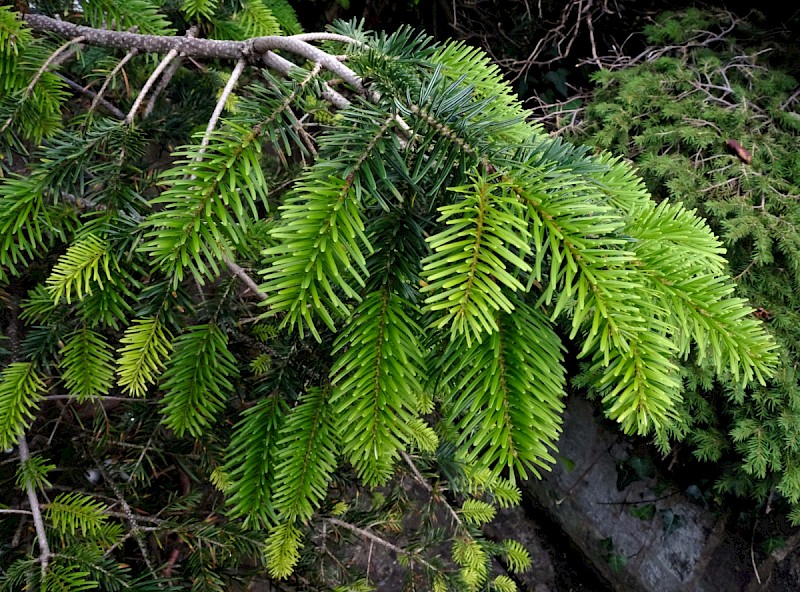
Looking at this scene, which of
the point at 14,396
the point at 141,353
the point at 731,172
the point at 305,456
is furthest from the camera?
the point at 731,172

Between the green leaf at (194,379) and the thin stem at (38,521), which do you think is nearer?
the green leaf at (194,379)

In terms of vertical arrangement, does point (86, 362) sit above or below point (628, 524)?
above

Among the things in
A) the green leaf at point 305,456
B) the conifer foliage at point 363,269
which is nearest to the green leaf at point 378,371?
the conifer foliage at point 363,269

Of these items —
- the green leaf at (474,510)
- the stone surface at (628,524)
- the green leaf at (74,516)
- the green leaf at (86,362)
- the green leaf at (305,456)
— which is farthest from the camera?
the stone surface at (628,524)

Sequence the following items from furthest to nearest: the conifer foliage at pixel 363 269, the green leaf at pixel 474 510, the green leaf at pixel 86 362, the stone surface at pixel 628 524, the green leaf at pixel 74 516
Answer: the stone surface at pixel 628 524, the green leaf at pixel 474 510, the green leaf at pixel 74 516, the green leaf at pixel 86 362, the conifer foliage at pixel 363 269

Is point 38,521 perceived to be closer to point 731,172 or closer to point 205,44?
point 205,44

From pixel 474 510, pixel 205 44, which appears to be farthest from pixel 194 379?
pixel 474 510

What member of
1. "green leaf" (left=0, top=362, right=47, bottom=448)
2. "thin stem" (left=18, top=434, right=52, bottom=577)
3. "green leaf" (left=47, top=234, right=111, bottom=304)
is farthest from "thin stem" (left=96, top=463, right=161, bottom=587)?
"green leaf" (left=47, top=234, right=111, bottom=304)

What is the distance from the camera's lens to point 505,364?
1.46ft

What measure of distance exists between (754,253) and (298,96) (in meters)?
1.50

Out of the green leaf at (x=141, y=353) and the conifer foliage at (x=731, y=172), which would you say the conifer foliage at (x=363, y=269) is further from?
the conifer foliage at (x=731, y=172)

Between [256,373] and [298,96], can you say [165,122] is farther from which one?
[298,96]

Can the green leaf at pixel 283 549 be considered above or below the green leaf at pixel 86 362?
below

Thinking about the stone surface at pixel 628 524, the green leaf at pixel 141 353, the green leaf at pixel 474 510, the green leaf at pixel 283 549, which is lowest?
the stone surface at pixel 628 524
